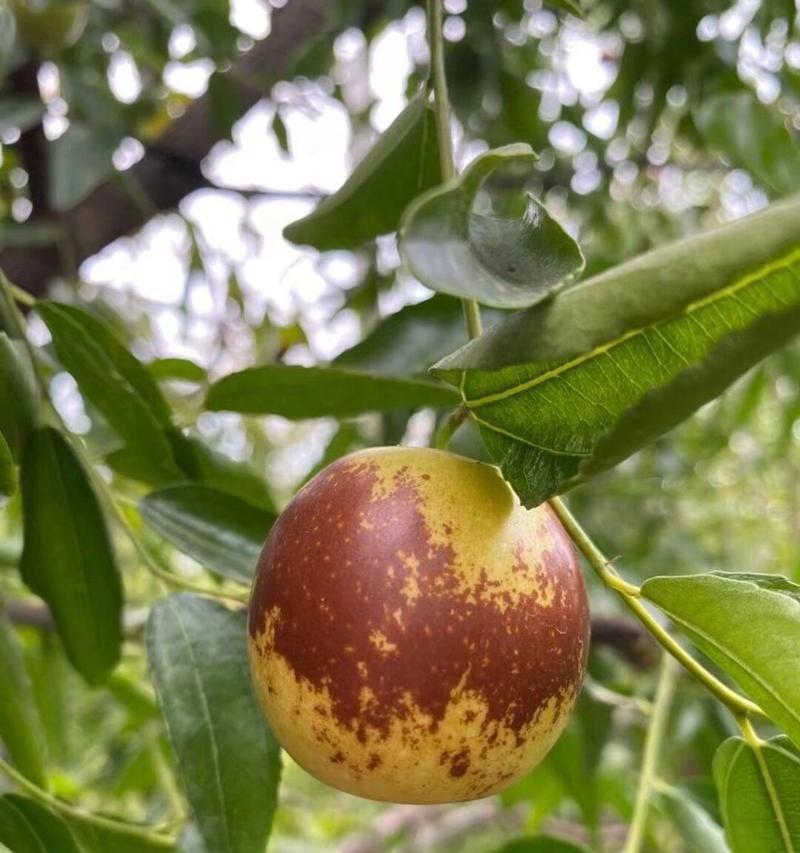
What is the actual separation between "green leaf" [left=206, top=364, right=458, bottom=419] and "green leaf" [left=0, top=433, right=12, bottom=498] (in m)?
0.20

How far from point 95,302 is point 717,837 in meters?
1.05

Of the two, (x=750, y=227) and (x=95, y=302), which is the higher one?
(x=750, y=227)

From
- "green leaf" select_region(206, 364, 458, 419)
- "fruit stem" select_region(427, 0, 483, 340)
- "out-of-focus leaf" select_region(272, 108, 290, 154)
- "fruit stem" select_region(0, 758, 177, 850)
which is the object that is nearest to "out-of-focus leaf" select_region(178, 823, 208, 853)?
"fruit stem" select_region(0, 758, 177, 850)

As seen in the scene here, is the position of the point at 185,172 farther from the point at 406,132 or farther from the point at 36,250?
the point at 406,132

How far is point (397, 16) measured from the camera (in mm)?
1192

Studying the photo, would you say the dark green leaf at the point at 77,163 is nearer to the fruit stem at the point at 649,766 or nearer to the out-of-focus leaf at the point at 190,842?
the out-of-focus leaf at the point at 190,842

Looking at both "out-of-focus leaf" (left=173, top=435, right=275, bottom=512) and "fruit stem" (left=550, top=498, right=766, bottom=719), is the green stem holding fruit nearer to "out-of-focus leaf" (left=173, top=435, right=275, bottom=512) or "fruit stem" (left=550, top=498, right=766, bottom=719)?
"fruit stem" (left=550, top=498, right=766, bottom=719)

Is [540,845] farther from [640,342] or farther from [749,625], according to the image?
[640,342]

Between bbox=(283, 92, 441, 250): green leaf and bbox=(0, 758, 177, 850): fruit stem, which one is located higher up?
bbox=(283, 92, 441, 250): green leaf

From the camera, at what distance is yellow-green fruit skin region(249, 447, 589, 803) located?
49 centimetres

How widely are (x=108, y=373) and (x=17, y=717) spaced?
25cm

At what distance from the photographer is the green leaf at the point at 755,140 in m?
0.99

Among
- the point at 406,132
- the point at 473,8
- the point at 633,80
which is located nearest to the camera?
the point at 406,132

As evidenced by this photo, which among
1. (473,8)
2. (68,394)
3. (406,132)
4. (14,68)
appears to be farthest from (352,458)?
A: (68,394)
